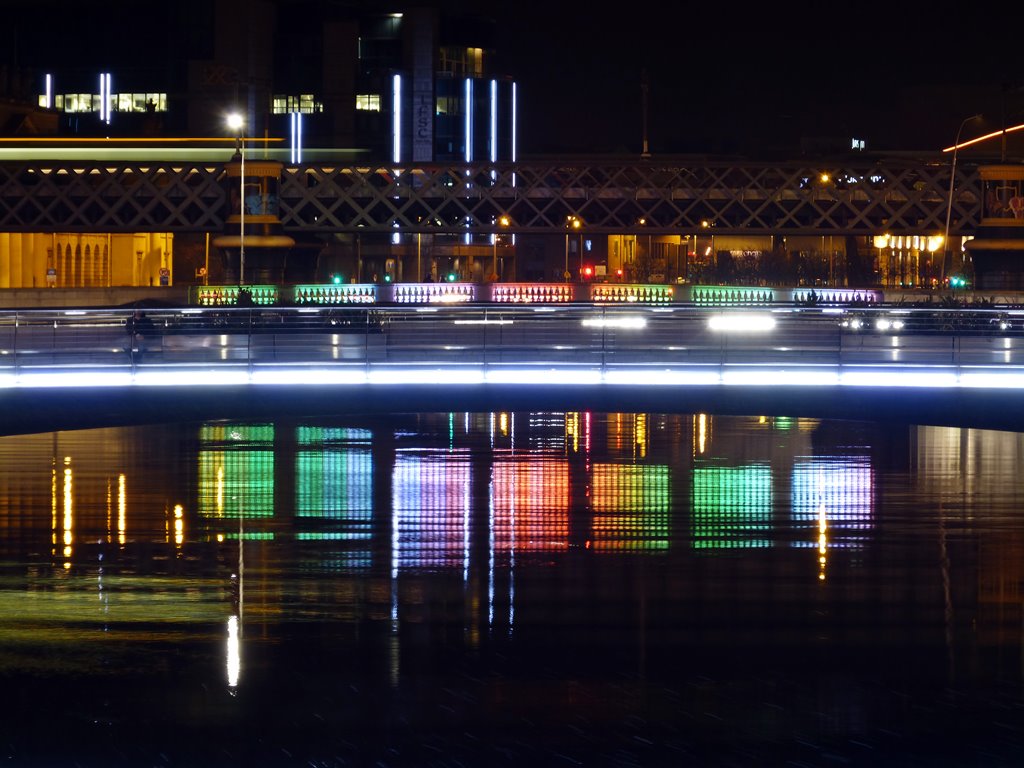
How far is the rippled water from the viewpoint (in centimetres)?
1244

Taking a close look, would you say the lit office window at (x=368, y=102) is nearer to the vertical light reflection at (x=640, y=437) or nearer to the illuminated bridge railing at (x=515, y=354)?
the illuminated bridge railing at (x=515, y=354)

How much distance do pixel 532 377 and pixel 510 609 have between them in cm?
1796

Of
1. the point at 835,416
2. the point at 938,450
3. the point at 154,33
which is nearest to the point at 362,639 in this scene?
the point at 938,450

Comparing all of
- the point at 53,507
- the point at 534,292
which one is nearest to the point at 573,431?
the point at 53,507

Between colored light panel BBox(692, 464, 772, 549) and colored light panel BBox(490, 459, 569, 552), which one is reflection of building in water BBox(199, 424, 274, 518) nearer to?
colored light panel BBox(490, 459, 569, 552)

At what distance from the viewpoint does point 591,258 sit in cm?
17225

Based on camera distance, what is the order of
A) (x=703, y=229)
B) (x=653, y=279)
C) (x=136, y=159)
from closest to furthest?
(x=703, y=229), (x=136, y=159), (x=653, y=279)

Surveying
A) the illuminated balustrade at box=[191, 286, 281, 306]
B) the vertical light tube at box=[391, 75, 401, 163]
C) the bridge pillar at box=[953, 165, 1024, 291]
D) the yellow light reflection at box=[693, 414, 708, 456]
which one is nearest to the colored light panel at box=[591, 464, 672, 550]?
the yellow light reflection at box=[693, 414, 708, 456]

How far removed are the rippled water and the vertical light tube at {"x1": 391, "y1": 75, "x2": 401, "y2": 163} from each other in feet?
367

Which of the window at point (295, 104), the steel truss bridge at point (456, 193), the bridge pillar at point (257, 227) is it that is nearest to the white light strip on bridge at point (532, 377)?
the bridge pillar at point (257, 227)

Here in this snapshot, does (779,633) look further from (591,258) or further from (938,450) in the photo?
(591,258)

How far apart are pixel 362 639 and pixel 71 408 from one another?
61.6ft

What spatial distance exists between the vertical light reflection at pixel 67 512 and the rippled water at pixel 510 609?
68 millimetres

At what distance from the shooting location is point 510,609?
1667cm
